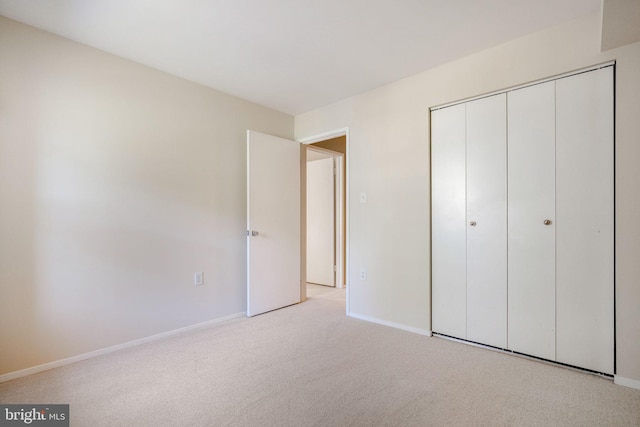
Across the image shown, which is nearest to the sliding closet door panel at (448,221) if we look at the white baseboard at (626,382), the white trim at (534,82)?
the white trim at (534,82)

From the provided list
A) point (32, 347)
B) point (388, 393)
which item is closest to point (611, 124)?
point (388, 393)

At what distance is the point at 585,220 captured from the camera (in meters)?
1.97

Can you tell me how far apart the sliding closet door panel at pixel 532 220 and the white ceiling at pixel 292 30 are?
0.56 meters

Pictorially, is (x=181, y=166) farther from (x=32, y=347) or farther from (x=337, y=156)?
(x=337, y=156)

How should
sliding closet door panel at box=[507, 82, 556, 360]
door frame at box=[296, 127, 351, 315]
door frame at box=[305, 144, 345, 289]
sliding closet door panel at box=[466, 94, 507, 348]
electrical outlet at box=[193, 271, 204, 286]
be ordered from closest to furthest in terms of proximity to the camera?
sliding closet door panel at box=[507, 82, 556, 360] → sliding closet door panel at box=[466, 94, 507, 348] → electrical outlet at box=[193, 271, 204, 286] → door frame at box=[296, 127, 351, 315] → door frame at box=[305, 144, 345, 289]

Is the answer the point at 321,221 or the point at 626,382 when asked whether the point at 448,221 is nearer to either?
the point at 626,382

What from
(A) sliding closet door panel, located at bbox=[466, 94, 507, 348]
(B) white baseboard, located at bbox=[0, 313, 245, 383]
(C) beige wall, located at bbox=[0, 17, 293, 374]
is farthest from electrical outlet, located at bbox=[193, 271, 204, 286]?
(A) sliding closet door panel, located at bbox=[466, 94, 507, 348]

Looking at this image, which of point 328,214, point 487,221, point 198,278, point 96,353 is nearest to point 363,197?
point 487,221

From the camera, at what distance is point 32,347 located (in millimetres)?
2008

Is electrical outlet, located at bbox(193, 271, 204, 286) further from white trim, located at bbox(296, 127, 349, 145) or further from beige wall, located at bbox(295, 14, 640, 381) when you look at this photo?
white trim, located at bbox(296, 127, 349, 145)

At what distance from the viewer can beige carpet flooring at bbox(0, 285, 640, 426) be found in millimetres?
1542

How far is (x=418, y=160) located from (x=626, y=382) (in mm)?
2002

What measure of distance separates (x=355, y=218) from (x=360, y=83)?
1355mm

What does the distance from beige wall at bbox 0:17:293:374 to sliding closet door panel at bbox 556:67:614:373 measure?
2827 millimetres
